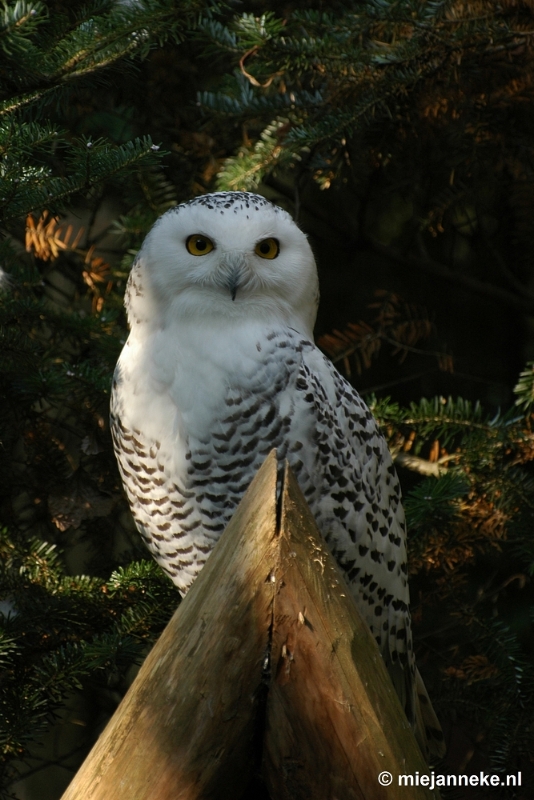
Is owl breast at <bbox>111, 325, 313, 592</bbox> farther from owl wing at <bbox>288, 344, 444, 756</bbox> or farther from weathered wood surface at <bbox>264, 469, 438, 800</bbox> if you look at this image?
weathered wood surface at <bbox>264, 469, 438, 800</bbox>

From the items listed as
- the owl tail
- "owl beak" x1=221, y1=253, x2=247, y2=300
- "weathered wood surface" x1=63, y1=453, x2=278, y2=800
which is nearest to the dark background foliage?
the owl tail

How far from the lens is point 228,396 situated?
1465 millimetres

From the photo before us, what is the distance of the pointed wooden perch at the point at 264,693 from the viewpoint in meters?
1.01

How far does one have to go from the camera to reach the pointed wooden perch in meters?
1.01

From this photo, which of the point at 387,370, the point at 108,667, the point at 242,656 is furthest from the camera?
the point at 387,370

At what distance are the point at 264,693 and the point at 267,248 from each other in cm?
86

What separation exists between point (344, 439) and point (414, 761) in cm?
65

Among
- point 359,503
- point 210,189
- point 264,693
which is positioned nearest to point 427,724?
point 359,503

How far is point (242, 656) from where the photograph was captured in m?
1.03

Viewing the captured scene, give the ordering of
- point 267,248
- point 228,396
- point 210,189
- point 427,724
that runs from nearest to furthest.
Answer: point 228,396 < point 267,248 < point 427,724 < point 210,189

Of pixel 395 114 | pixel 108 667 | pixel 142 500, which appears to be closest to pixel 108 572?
pixel 108 667

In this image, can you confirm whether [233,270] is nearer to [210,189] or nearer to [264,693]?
[264,693]

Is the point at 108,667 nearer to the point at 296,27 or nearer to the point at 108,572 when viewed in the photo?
the point at 108,572

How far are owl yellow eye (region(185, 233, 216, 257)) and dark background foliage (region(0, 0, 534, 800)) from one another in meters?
0.16
